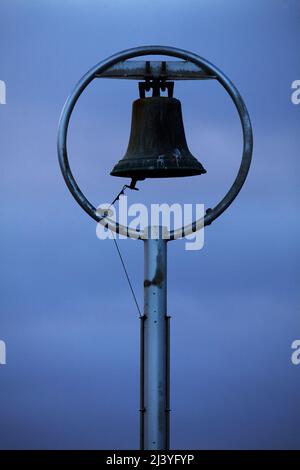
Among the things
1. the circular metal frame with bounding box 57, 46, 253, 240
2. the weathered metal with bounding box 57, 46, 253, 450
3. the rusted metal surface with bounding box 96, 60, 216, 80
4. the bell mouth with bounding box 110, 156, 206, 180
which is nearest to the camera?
the circular metal frame with bounding box 57, 46, 253, 240

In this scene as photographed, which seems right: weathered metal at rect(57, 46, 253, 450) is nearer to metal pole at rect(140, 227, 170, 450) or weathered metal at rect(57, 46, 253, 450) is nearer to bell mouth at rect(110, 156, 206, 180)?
metal pole at rect(140, 227, 170, 450)

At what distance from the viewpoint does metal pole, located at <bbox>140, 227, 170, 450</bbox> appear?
591 inches

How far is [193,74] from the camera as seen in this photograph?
15.2 meters

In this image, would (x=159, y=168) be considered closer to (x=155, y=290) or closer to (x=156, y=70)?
(x=156, y=70)

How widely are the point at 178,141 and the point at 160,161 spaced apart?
53cm

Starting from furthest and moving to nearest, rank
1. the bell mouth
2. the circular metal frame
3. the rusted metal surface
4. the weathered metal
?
1. the bell mouth
2. the rusted metal surface
3. the weathered metal
4. the circular metal frame

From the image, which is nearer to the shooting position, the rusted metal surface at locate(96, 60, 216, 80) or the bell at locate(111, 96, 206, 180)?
the rusted metal surface at locate(96, 60, 216, 80)

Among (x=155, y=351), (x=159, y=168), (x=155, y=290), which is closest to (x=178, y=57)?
(x=159, y=168)

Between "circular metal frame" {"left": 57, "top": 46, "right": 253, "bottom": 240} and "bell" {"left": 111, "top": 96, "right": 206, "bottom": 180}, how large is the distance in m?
0.76

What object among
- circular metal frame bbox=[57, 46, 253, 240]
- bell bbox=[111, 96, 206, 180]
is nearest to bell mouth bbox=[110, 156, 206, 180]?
bell bbox=[111, 96, 206, 180]

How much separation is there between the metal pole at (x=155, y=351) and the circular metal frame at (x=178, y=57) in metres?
0.37
